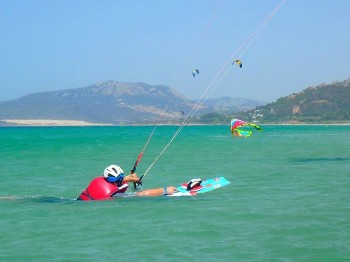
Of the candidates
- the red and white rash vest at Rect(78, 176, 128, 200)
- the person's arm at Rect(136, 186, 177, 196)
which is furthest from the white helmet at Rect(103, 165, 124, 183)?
the person's arm at Rect(136, 186, 177, 196)

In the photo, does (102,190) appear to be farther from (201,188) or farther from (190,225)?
(190,225)

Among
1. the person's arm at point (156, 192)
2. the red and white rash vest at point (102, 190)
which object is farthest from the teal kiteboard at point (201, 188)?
the red and white rash vest at point (102, 190)

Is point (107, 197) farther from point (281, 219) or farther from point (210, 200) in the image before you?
point (281, 219)

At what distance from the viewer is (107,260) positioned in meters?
11.5

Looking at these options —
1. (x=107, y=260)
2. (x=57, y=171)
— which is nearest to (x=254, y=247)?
(x=107, y=260)

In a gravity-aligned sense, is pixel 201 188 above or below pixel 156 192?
below

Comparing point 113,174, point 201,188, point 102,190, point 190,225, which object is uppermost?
point 113,174

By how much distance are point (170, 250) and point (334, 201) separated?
23.1 ft

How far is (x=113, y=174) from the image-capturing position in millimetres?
17625

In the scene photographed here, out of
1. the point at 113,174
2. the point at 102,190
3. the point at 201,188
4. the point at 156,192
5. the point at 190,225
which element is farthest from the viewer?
the point at 201,188

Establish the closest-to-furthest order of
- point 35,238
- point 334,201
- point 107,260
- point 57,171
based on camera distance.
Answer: point 107,260 → point 35,238 → point 334,201 → point 57,171

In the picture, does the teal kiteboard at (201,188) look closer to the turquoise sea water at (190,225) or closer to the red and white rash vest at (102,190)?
the turquoise sea water at (190,225)

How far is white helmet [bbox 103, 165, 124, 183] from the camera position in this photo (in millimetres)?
17500

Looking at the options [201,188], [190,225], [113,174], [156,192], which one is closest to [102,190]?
[113,174]
